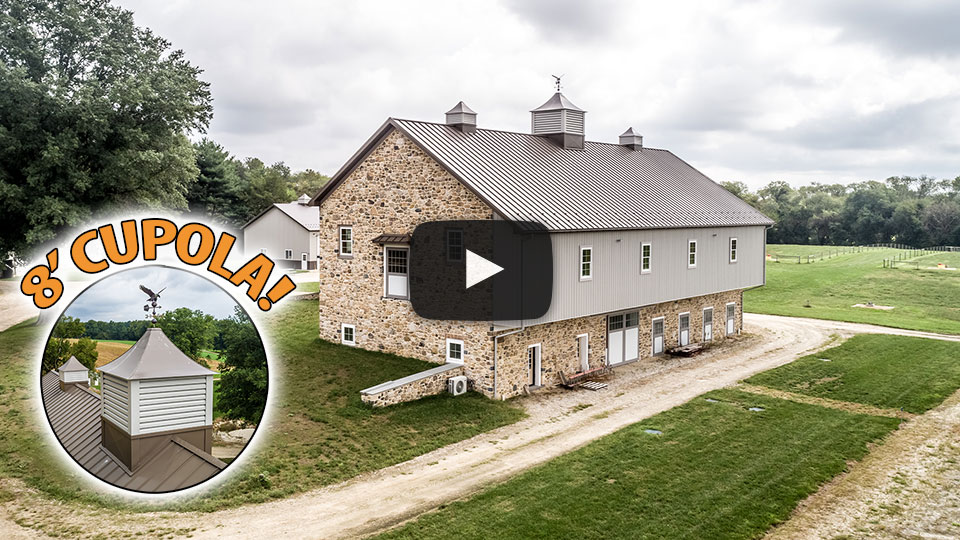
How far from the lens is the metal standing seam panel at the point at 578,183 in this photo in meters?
22.1

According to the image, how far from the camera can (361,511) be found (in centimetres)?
1361

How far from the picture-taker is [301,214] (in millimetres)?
52844

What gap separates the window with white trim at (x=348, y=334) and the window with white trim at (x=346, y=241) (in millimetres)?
2426

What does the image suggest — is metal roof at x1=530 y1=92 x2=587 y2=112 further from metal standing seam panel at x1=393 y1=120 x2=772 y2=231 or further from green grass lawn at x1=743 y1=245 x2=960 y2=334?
green grass lawn at x1=743 y1=245 x2=960 y2=334

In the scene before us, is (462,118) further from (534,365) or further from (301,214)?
(301,214)

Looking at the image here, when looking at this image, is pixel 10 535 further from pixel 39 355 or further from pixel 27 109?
pixel 27 109

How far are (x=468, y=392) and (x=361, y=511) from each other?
7694 mm

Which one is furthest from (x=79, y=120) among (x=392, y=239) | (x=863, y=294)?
(x=863, y=294)

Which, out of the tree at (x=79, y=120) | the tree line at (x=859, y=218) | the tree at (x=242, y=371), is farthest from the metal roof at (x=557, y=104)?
the tree line at (x=859, y=218)

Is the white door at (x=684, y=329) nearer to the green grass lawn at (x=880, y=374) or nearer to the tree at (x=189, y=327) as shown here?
the green grass lawn at (x=880, y=374)

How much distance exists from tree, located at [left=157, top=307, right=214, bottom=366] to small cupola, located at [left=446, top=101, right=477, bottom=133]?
834 inches

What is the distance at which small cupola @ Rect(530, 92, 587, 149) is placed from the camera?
28.2 metres

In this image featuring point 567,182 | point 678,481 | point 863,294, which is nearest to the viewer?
point 678,481

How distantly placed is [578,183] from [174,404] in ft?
72.7
